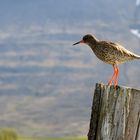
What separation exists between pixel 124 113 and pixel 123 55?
3.14 meters

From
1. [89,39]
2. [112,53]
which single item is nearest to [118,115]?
[112,53]

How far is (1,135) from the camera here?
66.1 metres

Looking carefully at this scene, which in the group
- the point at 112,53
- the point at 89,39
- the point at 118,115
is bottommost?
the point at 118,115

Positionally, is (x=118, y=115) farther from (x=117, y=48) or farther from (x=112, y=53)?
(x=112, y=53)

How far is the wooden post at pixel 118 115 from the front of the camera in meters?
8.91

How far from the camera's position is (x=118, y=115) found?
8961 mm

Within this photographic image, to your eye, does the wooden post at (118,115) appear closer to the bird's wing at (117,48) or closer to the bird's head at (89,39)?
the bird's wing at (117,48)

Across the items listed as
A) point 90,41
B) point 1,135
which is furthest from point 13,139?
point 90,41

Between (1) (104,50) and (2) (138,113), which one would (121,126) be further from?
(1) (104,50)

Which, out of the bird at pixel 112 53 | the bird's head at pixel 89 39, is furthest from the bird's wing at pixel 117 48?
the bird's head at pixel 89 39

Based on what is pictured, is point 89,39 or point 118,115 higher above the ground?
point 89,39

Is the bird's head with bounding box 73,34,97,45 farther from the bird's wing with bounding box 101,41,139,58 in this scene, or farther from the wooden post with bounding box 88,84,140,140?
the wooden post with bounding box 88,84,140,140

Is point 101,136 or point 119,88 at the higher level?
point 119,88

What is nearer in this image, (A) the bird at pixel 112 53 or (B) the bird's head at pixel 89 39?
(A) the bird at pixel 112 53
